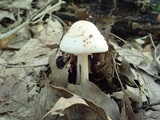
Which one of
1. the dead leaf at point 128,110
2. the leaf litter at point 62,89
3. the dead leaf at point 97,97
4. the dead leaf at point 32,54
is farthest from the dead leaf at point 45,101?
the dead leaf at point 32,54

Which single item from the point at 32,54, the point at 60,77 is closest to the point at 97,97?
the point at 60,77

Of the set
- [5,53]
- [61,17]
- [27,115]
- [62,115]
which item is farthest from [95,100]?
[61,17]

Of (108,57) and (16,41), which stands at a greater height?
(108,57)

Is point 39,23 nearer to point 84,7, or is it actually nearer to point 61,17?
point 61,17

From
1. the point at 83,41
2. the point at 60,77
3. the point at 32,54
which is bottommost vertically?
the point at 32,54

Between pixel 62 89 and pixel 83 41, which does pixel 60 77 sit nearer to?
pixel 62 89

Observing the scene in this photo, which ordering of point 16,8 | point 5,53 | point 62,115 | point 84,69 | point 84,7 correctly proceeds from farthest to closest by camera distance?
1. point 16,8
2. point 84,7
3. point 5,53
4. point 84,69
5. point 62,115
